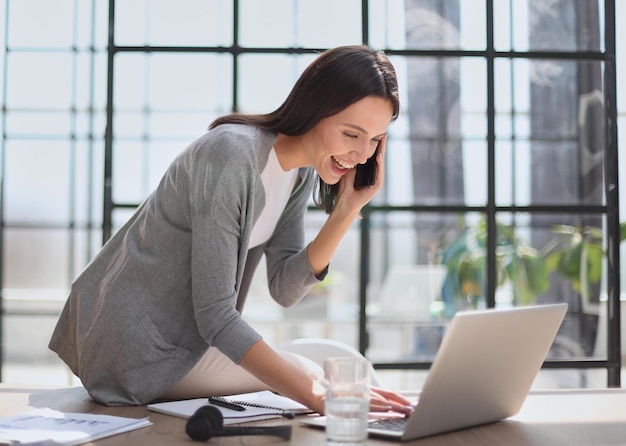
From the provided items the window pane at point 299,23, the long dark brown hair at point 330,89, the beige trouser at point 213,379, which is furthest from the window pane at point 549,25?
the beige trouser at point 213,379

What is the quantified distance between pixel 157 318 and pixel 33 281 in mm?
6368

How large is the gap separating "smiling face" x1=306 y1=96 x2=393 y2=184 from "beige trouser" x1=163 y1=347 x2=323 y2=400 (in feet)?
1.44

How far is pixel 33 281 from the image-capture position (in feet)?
25.6

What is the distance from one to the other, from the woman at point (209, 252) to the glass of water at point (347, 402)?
1.28ft

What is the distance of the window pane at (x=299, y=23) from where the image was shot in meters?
3.01

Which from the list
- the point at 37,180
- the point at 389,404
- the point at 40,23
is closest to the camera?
the point at 389,404

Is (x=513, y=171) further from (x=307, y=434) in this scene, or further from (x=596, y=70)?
(x=307, y=434)

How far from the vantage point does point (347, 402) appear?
1.17 meters

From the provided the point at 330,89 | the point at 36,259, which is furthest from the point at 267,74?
the point at 36,259

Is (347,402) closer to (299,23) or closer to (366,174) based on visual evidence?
(366,174)

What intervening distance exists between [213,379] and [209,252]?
34cm

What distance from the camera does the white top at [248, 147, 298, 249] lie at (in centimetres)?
197

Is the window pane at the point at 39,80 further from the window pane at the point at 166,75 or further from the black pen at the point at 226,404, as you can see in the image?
the black pen at the point at 226,404

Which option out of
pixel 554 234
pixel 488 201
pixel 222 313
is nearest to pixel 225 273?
pixel 222 313
